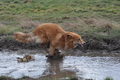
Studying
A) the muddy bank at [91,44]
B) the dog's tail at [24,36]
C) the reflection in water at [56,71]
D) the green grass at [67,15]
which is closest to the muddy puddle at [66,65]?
the reflection in water at [56,71]

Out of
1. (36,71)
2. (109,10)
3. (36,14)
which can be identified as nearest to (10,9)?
(36,14)

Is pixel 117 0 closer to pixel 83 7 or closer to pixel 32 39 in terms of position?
pixel 83 7

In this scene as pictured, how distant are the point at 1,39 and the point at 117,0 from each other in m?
12.2

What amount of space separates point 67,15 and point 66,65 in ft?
26.2

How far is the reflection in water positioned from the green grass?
251cm

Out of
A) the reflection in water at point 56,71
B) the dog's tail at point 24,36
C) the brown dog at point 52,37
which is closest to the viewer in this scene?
the reflection in water at point 56,71

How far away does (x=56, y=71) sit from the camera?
7473 mm

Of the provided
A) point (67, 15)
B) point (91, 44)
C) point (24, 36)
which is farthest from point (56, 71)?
point (67, 15)

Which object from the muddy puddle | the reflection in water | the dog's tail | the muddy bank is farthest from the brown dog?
the muddy bank

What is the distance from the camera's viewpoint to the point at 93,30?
1126cm

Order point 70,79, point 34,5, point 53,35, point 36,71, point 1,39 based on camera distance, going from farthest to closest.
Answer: point 34,5, point 1,39, point 53,35, point 36,71, point 70,79

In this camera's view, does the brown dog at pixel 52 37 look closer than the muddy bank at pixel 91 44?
Yes

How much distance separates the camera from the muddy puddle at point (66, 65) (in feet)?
22.7

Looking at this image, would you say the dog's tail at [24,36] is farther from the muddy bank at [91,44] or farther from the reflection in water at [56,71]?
the muddy bank at [91,44]
